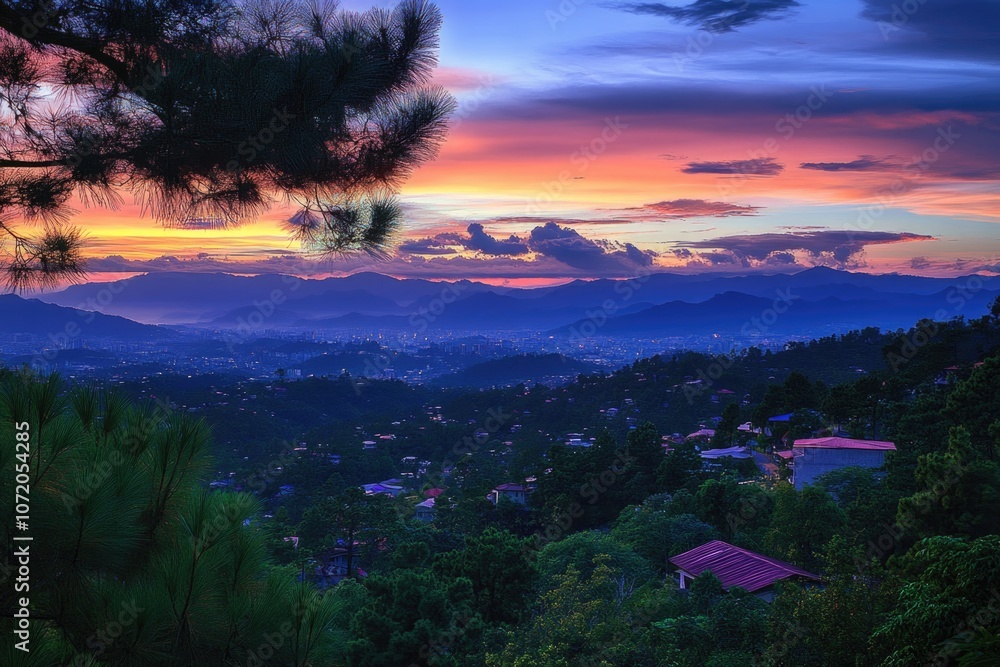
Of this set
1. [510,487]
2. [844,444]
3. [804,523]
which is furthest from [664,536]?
[510,487]

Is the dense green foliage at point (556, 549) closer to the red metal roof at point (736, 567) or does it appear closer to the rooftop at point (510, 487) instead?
the red metal roof at point (736, 567)

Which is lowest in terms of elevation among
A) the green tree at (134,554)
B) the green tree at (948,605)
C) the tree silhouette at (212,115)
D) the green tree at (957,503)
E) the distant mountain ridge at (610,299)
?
the distant mountain ridge at (610,299)

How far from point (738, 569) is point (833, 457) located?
6.41 metres

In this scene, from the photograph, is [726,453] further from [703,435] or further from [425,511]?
[425,511]

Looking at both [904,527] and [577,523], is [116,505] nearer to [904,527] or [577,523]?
[904,527]

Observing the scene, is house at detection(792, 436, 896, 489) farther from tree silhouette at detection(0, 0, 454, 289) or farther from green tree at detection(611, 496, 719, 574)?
tree silhouette at detection(0, 0, 454, 289)

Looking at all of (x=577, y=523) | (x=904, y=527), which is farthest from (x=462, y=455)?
(x=904, y=527)

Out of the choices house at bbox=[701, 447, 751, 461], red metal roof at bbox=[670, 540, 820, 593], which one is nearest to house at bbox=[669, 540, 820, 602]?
red metal roof at bbox=[670, 540, 820, 593]

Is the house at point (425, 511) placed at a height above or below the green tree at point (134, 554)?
below

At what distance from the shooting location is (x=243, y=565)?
6.71ft

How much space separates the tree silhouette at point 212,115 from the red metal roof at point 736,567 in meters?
5.60

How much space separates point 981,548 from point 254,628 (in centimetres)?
334

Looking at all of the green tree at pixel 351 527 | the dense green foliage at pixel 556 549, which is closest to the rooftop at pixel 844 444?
the dense green foliage at pixel 556 549

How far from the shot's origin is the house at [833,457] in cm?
1304
